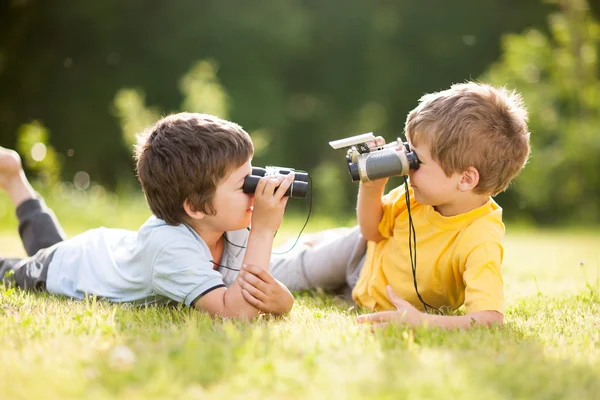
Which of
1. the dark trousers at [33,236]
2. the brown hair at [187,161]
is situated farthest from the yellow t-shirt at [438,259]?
the dark trousers at [33,236]

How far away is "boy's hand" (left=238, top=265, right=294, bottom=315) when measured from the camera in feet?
8.09

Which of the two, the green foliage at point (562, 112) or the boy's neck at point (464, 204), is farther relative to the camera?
the green foliage at point (562, 112)

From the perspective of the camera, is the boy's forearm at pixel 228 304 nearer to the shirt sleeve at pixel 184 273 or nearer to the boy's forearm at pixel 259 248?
the shirt sleeve at pixel 184 273

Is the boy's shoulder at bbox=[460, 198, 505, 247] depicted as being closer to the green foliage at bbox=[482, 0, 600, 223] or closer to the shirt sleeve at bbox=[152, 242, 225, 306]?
the shirt sleeve at bbox=[152, 242, 225, 306]

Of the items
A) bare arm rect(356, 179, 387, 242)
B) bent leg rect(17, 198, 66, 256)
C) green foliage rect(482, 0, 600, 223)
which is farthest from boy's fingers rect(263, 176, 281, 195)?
green foliage rect(482, 0, 600, 223)

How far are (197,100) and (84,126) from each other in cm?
590

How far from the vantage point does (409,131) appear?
106 inches

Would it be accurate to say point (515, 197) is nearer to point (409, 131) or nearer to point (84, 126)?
point (84, 126)

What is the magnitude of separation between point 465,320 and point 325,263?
44.5 inches

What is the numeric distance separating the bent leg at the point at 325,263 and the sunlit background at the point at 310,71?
253 inches

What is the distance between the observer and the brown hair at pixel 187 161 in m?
2.61

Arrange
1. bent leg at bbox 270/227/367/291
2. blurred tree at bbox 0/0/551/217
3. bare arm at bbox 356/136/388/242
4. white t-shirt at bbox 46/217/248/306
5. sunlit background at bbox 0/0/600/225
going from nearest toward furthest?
white t-shirt at bbox 46/217/248/306, bare arm at bbox 356/136/388/242, bent leg at bbox 270/227/367/291, sunlit background at bbox 0/0/600/225, blurred tree at bbox 0/0/551/217

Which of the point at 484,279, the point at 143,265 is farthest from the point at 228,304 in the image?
the point at 484,279

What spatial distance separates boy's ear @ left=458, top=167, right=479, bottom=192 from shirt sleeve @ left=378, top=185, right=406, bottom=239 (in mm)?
390
